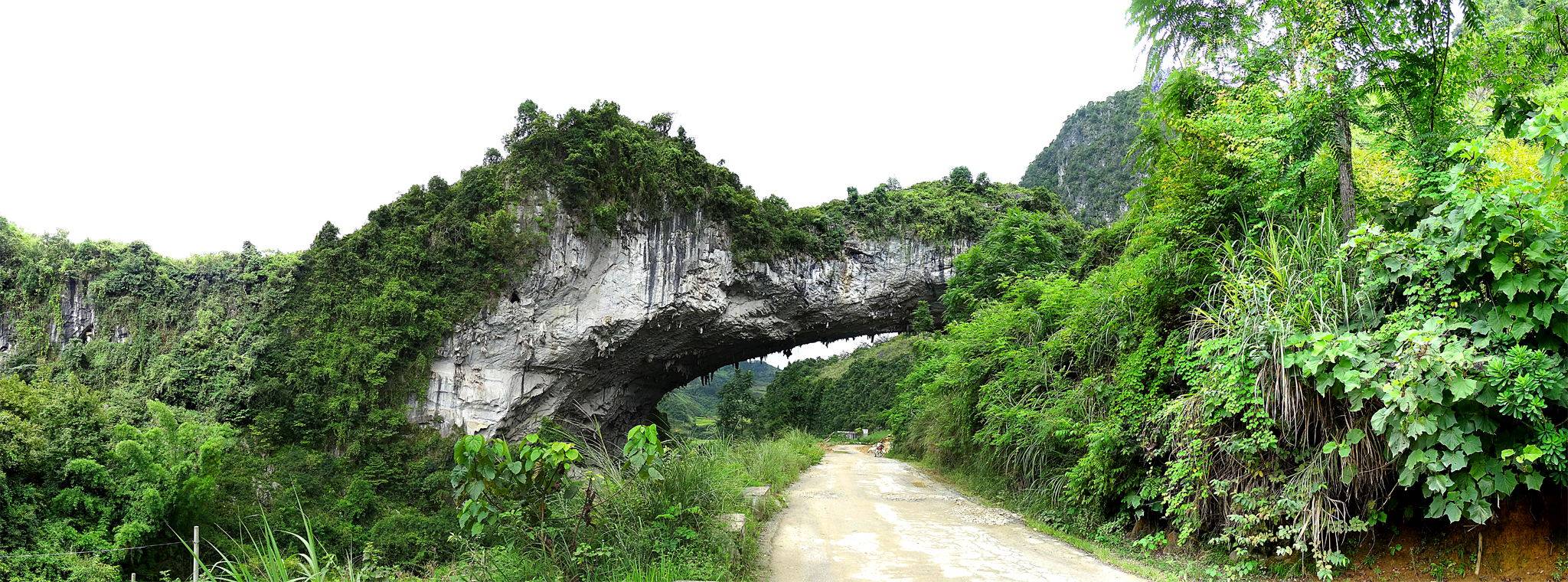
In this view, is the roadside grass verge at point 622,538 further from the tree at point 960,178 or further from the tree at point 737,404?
the tree at point 737,404

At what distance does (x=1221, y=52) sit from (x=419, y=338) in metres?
17.7

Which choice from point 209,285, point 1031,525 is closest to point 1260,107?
point 1031,525

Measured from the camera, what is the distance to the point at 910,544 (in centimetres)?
560

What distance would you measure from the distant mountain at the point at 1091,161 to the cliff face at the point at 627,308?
49.6 feet

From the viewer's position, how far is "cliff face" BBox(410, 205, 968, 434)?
1812 cm

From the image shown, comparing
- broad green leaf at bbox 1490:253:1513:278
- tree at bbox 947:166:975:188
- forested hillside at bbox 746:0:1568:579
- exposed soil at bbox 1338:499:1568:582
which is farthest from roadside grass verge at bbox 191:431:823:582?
tree at bbox 947:166:975:188

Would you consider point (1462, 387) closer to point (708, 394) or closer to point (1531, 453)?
point (1531, 453)

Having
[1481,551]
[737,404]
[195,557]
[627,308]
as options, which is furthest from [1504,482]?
[737,404]

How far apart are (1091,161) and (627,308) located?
41043 mm

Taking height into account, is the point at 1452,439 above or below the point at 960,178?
below

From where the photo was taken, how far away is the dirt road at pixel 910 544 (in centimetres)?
467

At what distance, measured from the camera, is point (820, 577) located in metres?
4.62

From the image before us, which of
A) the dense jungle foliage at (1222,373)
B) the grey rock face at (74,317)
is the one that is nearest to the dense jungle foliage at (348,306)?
the grey rock face at (74,317)

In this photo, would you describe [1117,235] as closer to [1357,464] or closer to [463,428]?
[1357,464]
